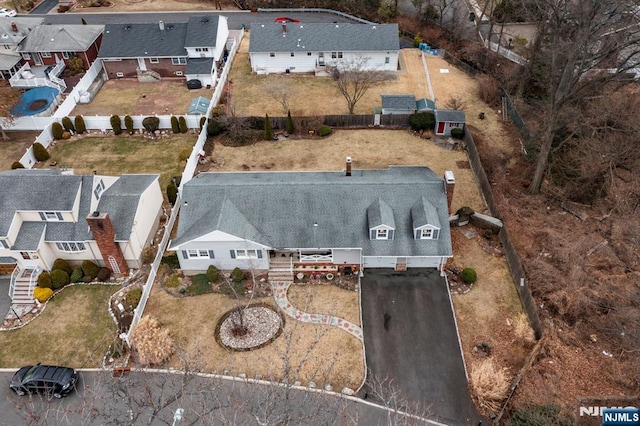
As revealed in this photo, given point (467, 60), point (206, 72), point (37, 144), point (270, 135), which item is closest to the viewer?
point (37, 144)

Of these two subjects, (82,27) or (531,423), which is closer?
(531,423)

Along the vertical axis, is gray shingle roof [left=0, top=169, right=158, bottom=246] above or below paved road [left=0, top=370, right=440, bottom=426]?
above

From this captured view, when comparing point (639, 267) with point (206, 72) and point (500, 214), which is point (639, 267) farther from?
point (206, 72)

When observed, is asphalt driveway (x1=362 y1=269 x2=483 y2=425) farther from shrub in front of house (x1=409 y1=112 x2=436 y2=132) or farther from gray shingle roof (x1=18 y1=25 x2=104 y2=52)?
gray shingle roof (x1=18 y1=25 x2=104 y2=52)

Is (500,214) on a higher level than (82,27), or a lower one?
lower

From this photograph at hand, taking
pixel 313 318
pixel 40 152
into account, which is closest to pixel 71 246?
pixel 40 152

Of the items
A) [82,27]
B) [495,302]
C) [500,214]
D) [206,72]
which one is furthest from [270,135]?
[82,27]

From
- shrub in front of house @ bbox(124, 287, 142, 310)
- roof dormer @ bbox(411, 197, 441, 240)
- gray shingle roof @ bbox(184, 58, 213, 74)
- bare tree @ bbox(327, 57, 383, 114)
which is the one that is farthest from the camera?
gray shingle roof @ bbox(184, 58, 213, 74)

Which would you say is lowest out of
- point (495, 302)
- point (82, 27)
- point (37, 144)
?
point (495, 302)

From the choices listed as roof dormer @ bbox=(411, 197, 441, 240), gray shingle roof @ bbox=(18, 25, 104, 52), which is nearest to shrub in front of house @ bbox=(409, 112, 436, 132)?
roof dormer @ bbox=(411, 197, 441, 240)
